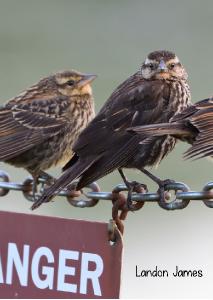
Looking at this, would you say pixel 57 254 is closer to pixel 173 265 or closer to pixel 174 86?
pixel 174 86

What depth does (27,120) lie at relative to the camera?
7938 mm

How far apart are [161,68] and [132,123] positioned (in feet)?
1.52

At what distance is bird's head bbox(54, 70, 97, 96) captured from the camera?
812 cm

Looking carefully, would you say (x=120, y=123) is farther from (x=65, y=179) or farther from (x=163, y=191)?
(x=163, y=191)

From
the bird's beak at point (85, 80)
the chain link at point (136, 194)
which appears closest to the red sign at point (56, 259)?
the chain link at point (136, 194)

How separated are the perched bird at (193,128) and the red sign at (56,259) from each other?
632mm

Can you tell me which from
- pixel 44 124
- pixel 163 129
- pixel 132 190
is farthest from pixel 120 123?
pixel 44 124

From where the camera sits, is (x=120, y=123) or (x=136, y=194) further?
(x=120, y=123)

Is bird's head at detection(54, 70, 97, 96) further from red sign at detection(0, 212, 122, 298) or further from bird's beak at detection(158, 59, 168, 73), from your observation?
red sign at detection(0, 212, 122, 298)

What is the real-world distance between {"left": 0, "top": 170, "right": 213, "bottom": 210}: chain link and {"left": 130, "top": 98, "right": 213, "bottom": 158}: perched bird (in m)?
0.25

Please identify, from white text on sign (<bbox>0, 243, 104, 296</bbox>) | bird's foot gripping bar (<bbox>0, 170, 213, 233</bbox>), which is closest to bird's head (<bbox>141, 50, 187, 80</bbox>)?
bird's foot gripping bar (<bbox>0, 170, 213, 233</bbox>)

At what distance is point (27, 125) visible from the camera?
7895 millimetres

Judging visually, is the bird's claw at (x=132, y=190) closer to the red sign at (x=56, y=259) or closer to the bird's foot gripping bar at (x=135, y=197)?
the bird's foot gripping bar at (x=135, y=197)

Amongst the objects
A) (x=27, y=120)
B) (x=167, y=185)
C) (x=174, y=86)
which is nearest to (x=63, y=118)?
(x=27, y=120)
